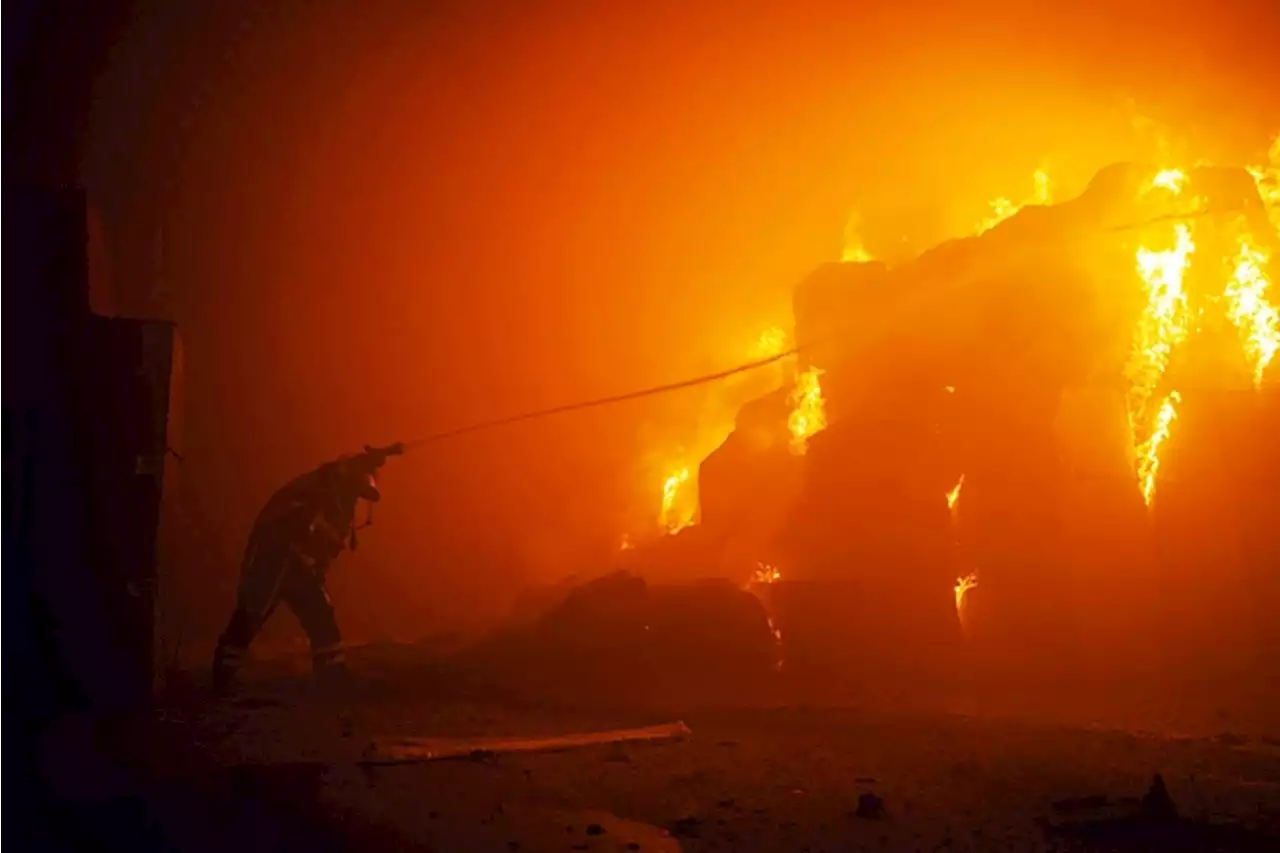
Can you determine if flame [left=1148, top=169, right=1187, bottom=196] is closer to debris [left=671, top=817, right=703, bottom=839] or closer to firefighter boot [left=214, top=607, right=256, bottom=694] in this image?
debris [left=671, top=817, right=703, bottom=839]

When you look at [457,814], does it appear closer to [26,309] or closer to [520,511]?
[26,309]

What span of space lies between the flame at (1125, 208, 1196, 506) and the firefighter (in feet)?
60.6

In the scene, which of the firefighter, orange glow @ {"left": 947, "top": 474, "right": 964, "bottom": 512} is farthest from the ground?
orange glow @ {"left": 947, "top": 474, "right": 964, "bottom": 512}

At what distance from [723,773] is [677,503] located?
91.2 ft

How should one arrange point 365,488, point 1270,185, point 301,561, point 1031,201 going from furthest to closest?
point 1031,201 < point 1270,185 < point 365,488 < point 301,561

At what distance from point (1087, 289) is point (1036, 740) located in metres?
15.1

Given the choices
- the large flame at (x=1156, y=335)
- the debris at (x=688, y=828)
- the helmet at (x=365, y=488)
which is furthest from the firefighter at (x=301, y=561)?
the large flame at (x=1156, y=335)

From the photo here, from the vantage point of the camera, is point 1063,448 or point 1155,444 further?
point 1155,444

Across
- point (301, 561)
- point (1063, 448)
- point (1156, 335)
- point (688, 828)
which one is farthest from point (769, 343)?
point (688, 828)

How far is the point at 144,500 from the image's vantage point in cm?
1105

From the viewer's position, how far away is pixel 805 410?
92.4ft

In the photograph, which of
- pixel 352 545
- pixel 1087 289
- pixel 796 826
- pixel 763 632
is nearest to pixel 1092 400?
pixel 1087 289

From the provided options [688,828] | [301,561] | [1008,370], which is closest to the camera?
[688,828]

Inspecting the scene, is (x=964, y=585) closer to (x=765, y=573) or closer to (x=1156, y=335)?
(x=765, y=573)
